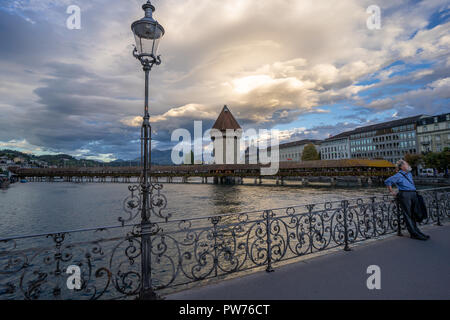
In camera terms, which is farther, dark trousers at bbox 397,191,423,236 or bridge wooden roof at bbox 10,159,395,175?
bridge wooden roof at bbox 10,159,395,175

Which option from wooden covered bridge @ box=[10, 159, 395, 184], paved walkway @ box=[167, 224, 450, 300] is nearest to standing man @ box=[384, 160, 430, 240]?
paved walkway @ box=[167, 224, 450, 300]

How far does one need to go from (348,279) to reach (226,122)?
80.9m

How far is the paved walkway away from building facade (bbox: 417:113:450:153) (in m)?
64.8

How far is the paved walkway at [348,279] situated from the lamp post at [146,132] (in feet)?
1.33

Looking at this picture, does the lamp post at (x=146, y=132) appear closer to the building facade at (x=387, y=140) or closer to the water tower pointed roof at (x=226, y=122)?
the building facade at (x=387, y=140)

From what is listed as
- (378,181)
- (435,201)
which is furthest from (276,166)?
(435,201)

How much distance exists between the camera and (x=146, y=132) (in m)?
3.19

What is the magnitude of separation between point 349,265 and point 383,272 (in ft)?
1.42

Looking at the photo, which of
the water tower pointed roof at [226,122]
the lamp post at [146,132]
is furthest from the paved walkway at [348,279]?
the water tower pointed roof at [226,122]

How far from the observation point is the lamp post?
2.90 meters

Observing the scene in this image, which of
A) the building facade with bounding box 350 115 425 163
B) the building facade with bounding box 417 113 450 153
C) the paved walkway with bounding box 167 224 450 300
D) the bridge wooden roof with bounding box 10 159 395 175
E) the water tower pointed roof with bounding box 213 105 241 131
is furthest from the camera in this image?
the water tower pointed roof with bounding box 213 105 241 131

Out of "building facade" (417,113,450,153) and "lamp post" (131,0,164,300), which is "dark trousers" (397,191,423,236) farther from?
"building facade" (417,113,450,153)

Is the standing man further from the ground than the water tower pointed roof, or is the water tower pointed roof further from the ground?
the water tower pointed roof
